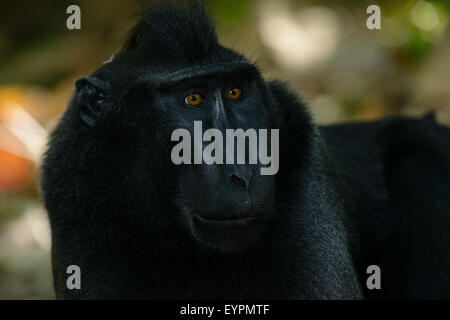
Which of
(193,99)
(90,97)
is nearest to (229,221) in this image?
(193,99)

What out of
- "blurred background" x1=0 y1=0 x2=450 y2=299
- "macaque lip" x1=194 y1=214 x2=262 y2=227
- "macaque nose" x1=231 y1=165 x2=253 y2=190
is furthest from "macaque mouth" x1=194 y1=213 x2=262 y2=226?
"blurred background" x1=0 y1=0 x2=450 y2=299

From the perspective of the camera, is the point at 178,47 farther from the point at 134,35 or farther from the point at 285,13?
the point at 285,13

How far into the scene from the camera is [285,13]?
14.5 meters

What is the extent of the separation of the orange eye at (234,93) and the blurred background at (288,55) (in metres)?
7.31

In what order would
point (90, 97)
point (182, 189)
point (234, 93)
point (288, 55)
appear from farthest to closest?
point (288, 55), point (90, 97), point (234, 93), point (182, 189)

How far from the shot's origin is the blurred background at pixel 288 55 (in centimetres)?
1225

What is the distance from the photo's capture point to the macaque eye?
4.59 meters

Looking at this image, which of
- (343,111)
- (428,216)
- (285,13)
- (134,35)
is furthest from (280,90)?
(285,13)

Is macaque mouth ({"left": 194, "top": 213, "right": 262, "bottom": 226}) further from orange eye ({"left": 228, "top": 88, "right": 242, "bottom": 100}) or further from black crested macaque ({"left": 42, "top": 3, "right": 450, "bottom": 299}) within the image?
orange eye ({"left": 228, "top": 88, "right": 242, "bottom": 100})

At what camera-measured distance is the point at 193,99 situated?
4590 millimetres

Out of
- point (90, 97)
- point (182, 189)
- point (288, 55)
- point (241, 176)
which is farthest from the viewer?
point (288, 55)

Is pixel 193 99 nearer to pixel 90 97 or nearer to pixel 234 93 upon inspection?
pixel 234 93

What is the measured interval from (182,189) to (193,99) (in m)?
0.59

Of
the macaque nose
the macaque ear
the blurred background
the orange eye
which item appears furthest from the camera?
the blurred background
